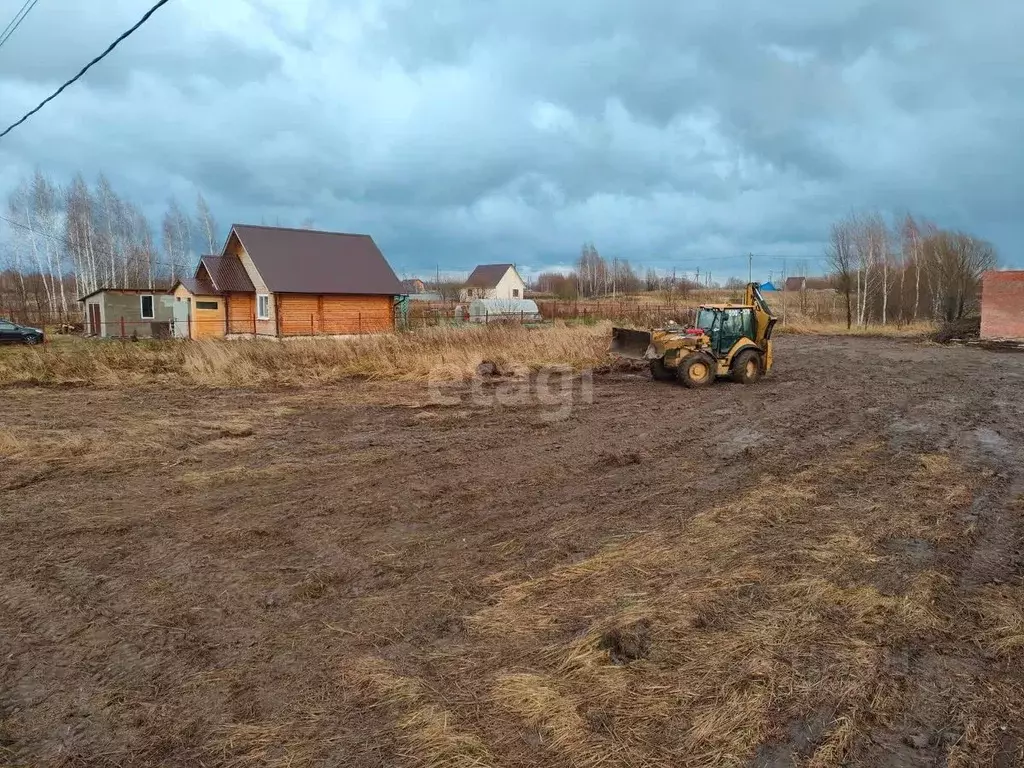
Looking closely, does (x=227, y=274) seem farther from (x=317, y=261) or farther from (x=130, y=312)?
(x=130, y=312)

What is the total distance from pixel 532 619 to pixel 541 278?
109m

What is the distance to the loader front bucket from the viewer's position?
16.7m

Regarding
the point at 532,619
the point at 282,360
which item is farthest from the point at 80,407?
the point at 532,619

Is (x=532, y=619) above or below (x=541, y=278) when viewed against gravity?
below

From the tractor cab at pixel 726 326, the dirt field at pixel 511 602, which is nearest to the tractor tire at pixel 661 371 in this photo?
the tractor cab at pixel 726 326

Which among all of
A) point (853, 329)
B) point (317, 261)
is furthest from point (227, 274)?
point (853, 329)

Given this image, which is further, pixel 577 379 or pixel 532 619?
pixel 577 379

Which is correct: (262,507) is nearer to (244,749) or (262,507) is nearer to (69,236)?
(244,749)

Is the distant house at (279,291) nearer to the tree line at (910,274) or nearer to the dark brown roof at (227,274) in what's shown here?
the dark brown roof at (227,274)

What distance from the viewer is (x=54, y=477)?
26.4 ft

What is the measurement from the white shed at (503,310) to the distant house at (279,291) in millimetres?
7913

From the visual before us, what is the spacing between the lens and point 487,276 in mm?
74062

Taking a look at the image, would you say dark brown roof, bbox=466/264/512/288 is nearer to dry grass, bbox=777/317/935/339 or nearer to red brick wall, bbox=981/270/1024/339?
dry grass, bbox=777/317/935/339

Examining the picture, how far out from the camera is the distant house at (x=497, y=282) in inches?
2810
